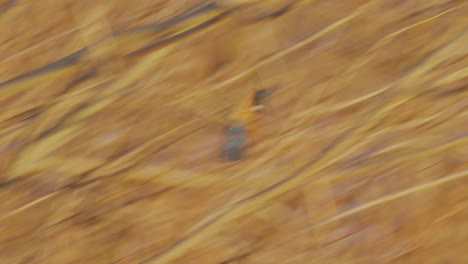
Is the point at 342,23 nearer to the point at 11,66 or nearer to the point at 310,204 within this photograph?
the point at 310,204

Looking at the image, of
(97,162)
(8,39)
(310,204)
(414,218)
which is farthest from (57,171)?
(414,218)

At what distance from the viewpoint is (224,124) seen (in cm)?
89

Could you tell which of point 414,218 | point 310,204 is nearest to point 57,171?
point 310,204

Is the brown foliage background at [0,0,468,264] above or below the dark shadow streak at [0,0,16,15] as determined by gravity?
below

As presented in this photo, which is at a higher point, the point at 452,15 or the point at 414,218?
the point at 452,15

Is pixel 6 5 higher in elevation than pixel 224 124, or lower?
higher

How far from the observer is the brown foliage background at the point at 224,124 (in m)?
0.88

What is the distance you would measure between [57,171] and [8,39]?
A: 144 millimetres

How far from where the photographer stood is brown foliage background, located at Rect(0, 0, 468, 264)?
0.88 metres

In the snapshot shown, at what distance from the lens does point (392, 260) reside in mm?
908

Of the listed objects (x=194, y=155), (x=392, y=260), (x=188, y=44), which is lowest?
(x=392, y=260)

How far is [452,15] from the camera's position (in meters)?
0.88

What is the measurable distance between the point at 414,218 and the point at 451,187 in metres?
0.05

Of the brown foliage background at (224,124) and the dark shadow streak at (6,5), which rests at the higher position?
the dark shadow streak at (6,5)
